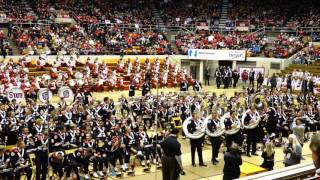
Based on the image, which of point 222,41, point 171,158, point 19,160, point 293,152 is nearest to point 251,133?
point 293,152

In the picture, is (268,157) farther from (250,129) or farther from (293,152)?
(250,129)

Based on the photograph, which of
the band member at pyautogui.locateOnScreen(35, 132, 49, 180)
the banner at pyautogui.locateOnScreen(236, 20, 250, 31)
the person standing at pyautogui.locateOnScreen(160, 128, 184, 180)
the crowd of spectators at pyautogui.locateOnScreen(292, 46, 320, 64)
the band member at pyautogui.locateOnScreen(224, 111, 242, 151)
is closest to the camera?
the person standing at pyautogui.locateOnScreen(160, 128, 184, 180)

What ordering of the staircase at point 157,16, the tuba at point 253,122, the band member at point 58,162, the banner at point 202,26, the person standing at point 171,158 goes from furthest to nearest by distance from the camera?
the banner at point 202,26, the staircase at point 157,16, the tuba at point 253,122, the band member at point 58,162, the person standing at point 171,158

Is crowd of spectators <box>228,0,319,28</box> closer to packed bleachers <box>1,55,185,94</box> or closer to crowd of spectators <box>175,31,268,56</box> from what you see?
crowd of spectators <box>175,31,268,56</box>

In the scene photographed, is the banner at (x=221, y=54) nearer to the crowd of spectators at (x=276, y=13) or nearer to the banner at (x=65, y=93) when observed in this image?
the crowd of spectators at (x=276, y=13)

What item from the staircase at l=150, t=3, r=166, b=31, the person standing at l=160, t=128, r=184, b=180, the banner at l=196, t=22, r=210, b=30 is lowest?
the person standing at l=160, t=128, r=184, b=180

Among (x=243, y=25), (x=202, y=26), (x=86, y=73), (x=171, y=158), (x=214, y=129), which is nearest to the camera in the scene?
(x=171, y=158)

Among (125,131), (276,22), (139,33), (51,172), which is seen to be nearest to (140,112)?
(125,131)

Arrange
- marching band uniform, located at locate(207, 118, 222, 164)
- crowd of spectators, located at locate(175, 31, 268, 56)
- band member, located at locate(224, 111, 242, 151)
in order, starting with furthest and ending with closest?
crowd of spectators, located at locate(175, 31, 268, 56) < band member, located at locate(224, 111, 242, 151) < marching band uniform, located at locate(207, 118, 222, 164)

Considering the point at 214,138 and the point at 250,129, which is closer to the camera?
the point at 214,138

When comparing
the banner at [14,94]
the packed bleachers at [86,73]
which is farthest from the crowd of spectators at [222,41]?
the banner at [14,94]

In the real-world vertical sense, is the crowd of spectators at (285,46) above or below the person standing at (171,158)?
above

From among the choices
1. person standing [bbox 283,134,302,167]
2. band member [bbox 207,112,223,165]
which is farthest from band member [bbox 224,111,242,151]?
person standing [bbox 283,134,302,167]

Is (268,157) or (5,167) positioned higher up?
(268,157)
